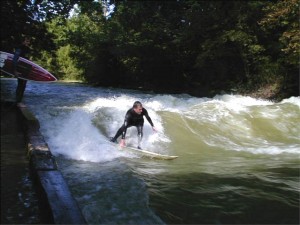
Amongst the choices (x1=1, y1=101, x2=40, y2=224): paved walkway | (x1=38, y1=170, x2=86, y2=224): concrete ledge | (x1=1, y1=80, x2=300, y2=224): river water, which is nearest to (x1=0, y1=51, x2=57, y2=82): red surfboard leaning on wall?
(x1=1, y1=80, x2=300, y2=224): river water

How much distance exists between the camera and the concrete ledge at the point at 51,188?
459 cm

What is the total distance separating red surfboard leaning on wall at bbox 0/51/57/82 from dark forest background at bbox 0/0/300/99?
373cm

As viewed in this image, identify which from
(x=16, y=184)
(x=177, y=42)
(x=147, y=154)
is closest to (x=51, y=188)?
(x=16, y=184)

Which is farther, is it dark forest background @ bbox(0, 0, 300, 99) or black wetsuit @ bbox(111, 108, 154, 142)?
dark forest background @ bbox(0, 0, 300, 99)

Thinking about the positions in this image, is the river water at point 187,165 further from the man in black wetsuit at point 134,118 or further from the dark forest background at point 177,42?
the dark forest background at point 177,42

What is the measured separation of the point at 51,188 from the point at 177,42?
23.5m

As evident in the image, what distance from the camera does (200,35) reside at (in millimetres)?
26750

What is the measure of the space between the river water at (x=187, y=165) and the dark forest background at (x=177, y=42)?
16.4 feet

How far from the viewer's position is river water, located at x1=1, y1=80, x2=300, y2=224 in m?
6.12

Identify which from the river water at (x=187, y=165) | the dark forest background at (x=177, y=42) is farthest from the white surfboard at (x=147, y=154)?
the dark forest background at (x=177, y=42)

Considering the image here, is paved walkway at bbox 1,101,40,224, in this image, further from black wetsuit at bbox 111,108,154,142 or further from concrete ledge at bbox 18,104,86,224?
black wetsuit at bbox 111,108,154,142

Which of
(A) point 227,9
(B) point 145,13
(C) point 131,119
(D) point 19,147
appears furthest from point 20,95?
(B) point 145,13

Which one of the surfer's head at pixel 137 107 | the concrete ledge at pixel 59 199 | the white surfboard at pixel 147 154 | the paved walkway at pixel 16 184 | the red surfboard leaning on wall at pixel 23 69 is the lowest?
the white surfboard at pixel 147 154

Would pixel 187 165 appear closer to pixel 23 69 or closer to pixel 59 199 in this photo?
pixel 59 199
